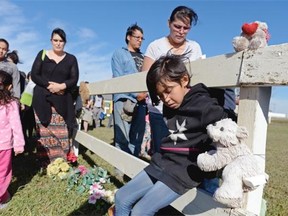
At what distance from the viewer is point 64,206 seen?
310 cm

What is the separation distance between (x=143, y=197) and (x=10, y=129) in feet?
7.13

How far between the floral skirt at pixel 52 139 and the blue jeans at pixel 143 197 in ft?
8.65

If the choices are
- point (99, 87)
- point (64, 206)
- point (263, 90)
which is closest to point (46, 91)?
point (99, 87)

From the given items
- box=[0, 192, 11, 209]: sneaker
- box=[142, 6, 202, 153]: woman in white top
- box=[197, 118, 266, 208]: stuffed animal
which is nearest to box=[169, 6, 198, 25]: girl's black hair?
box=[142, 6, 202, 153]: woman in white top

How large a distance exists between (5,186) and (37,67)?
5.12 feet

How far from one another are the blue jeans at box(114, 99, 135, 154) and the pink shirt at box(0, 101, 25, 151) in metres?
1.07

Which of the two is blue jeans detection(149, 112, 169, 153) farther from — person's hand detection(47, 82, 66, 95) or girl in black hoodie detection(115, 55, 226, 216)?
person's hand detection(47, 82, 66, 95)

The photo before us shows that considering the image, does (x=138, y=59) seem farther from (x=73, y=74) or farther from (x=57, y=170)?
(x=57, y=170)

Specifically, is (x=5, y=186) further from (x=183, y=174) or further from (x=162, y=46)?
(x=183, y=174)

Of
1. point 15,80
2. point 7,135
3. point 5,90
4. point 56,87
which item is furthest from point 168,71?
point 15,80

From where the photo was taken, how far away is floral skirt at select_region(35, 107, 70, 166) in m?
4.44

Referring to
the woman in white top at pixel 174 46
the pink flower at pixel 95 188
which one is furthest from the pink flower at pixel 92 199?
the woman in white top at pixel 174 46

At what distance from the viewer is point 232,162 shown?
130 centimetres

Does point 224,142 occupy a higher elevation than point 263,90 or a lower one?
lower
